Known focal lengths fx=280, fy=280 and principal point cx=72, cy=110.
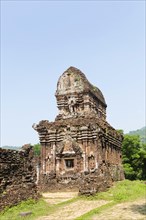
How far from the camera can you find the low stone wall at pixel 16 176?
38.4 ft

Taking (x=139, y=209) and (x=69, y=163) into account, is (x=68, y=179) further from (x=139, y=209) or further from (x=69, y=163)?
(x=139, y=209)

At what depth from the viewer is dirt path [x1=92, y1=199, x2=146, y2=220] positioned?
32.8 feet

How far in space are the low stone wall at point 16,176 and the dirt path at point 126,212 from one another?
3.78 meters

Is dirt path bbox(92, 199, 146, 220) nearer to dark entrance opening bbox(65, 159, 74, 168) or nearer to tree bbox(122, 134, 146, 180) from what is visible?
dark entrance opening bbox(65, 159, 74, 168)

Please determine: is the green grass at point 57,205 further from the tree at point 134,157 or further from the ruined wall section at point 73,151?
the tree at point 134,157

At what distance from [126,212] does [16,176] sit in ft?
16.6

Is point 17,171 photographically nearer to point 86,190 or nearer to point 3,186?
point 3,186

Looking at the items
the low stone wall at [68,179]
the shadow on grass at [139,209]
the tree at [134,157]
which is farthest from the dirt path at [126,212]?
the tree at [134,157]

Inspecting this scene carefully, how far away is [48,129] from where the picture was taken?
70.3ft

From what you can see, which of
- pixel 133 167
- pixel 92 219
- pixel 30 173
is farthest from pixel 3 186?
pixel 133 167

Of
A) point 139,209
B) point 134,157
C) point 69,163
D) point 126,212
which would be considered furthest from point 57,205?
point 134,157

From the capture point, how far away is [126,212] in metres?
10.9

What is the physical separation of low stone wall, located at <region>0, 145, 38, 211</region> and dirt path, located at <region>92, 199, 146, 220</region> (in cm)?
378

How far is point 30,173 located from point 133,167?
21.7 metres
